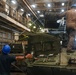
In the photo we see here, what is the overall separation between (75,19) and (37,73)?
2.25 meters

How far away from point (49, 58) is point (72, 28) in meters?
1.35

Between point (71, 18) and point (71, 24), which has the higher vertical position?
point (71, 18)

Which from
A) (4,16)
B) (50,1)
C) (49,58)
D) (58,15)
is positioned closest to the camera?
(49,58)

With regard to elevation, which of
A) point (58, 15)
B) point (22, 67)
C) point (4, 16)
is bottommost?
point (22, 67)

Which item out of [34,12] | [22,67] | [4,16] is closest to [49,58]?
[22,67]

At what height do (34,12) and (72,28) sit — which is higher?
(34,12)

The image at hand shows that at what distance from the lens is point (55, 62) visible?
529cm

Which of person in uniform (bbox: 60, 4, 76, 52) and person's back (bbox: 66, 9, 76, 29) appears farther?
person's back (bbox: 66, 9, 76, 29)

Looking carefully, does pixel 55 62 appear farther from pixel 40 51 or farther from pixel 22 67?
pixel 22 67

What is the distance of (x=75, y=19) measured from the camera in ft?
21.5

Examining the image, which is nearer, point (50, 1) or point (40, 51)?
point (40, 51)

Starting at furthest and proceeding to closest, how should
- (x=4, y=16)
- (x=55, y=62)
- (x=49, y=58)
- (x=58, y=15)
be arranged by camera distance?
(x=4, y=16) → (x=58, y=15) → (x=49, y=58) → (x=55, y=62)

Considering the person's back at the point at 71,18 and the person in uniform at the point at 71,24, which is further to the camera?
the person's back at the point at 71,18

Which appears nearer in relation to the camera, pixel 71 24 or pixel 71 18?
pixel 71 24
